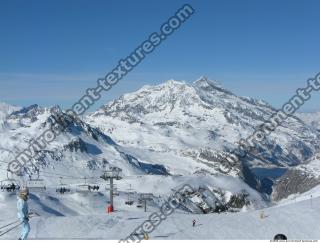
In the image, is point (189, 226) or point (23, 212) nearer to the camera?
point (23, 212)

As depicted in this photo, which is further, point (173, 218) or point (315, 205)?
point (315, 205)

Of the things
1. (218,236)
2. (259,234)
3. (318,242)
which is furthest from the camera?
(259,234)

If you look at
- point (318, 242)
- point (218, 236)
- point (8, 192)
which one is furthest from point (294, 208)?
point (8, 192)

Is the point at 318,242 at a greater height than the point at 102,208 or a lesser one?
lesser

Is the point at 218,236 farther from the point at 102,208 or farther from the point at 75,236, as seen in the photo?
the point at 102,208

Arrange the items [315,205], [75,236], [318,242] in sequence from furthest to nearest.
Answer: [315,205] < [75,236] < [318,242]

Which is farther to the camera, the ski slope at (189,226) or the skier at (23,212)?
the ski slope at (189,226)

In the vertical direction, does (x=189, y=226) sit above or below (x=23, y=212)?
below

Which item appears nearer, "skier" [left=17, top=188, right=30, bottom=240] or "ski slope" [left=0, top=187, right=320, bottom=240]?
"skier" [left=17, top=188, right=30, bottom=240]

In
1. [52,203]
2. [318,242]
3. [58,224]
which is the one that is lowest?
[318,242]
